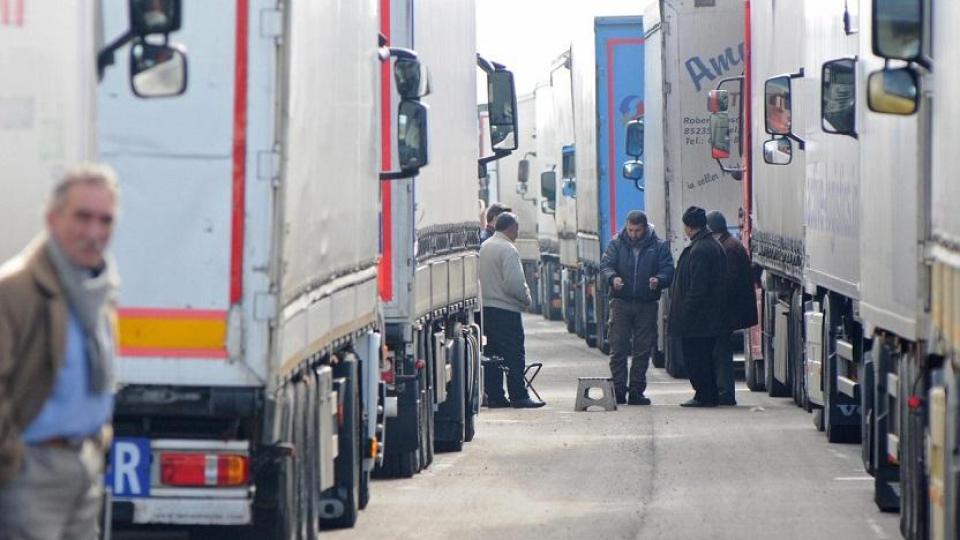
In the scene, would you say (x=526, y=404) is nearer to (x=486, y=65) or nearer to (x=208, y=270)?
(x=486, y=65)

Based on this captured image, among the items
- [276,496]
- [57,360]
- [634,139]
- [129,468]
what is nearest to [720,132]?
[634,139]

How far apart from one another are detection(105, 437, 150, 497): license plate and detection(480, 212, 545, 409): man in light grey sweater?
13.2 metres

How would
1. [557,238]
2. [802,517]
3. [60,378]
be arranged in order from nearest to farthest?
[60,378]
[802,517]
[557,238]

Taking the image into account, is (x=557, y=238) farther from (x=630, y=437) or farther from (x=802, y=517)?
(x=802, y=517)

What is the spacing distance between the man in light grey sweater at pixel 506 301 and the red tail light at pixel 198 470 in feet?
43.3

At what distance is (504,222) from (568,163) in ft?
54.7

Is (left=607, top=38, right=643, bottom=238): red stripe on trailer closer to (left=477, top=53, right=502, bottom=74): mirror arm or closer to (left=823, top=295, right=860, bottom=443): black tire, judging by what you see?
(left=477, top=53, right=502, bottom=74): mirror arm

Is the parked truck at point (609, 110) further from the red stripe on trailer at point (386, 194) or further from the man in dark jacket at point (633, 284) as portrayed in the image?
the red stripe on trailer at point (386, 194)

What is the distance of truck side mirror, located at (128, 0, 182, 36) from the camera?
29.0 ft

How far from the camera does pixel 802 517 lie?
1365 cm

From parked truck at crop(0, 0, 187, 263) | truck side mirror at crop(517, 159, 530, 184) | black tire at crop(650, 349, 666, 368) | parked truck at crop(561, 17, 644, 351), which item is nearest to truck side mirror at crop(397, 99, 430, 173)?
parked truck at crop(0, 0, 187, 263)

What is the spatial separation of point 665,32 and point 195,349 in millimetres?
18045

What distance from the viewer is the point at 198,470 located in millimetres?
9531

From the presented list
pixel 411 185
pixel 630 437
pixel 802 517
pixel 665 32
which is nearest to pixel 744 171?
pixel 665 32
